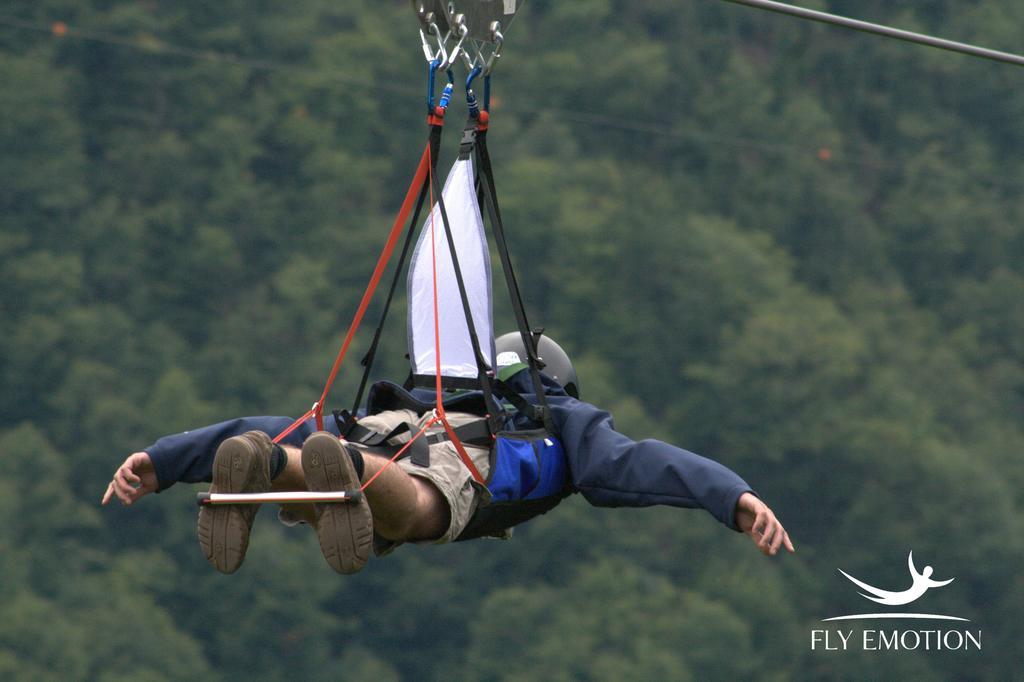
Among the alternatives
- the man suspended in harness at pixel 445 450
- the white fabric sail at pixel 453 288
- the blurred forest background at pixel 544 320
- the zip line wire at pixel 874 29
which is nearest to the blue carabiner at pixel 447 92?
the man suspended in harness at pixel 445 450

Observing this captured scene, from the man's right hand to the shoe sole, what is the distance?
0.67m

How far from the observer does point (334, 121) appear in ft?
107

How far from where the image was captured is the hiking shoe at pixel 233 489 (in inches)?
184

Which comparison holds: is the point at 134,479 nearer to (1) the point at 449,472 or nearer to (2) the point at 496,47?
(1) the point at 449,472

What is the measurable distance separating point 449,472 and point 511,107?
29.0m

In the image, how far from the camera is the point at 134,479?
5449 mm

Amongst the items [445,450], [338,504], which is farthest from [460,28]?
[338,504]

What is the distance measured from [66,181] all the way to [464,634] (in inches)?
380

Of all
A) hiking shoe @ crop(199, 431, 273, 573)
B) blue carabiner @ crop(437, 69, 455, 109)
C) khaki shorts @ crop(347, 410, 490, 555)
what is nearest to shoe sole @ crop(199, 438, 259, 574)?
hiking shoe @ crop(199, 431, 273, 573)

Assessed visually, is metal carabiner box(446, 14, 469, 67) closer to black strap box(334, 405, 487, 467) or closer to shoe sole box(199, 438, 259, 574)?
black strap box(334, 405, 487, 467)

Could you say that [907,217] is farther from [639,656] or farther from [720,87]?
[639,656]

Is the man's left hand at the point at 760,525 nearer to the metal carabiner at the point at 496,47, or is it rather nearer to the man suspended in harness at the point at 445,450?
the man suspended in harness at the point at 445,450

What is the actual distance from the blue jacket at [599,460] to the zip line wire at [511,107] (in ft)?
82.3

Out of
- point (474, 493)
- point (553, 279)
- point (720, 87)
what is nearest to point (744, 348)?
point (553, 279)
